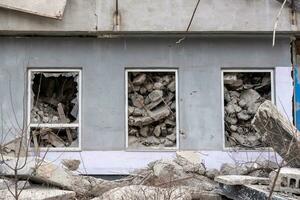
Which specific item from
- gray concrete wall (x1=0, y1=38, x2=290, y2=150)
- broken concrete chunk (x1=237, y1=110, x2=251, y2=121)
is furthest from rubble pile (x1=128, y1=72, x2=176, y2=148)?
broken concrete chunk (x1=237, y1=110, x2=251, y2=121)

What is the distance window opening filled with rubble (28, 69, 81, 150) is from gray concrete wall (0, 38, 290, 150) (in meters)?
0.22

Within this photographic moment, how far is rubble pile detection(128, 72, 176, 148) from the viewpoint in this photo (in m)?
9.89

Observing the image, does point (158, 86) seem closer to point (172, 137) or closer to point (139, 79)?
point (139, 79)

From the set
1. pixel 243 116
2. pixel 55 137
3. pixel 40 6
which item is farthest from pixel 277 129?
pixel 40 6

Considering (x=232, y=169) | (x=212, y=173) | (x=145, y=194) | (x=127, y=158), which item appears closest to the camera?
(x=145, y=194)

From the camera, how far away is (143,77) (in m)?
10.0

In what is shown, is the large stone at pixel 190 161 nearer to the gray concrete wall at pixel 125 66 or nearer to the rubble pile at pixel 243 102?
the gray concrete wall at pixel 125 66

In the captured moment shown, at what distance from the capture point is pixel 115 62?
991 cm

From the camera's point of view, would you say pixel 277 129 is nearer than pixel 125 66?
Yes

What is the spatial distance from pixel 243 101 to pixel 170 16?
2.47m

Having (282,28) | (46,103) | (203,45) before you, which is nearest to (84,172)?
(46,103)

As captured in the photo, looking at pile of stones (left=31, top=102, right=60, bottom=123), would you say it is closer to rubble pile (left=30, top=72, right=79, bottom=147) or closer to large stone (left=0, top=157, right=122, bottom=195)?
rubble pile (left=30, top=72, right=79, bottom=147)

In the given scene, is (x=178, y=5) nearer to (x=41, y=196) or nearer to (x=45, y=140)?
(x=45, y=140)

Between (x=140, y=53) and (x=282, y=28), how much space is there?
3.06 meters
